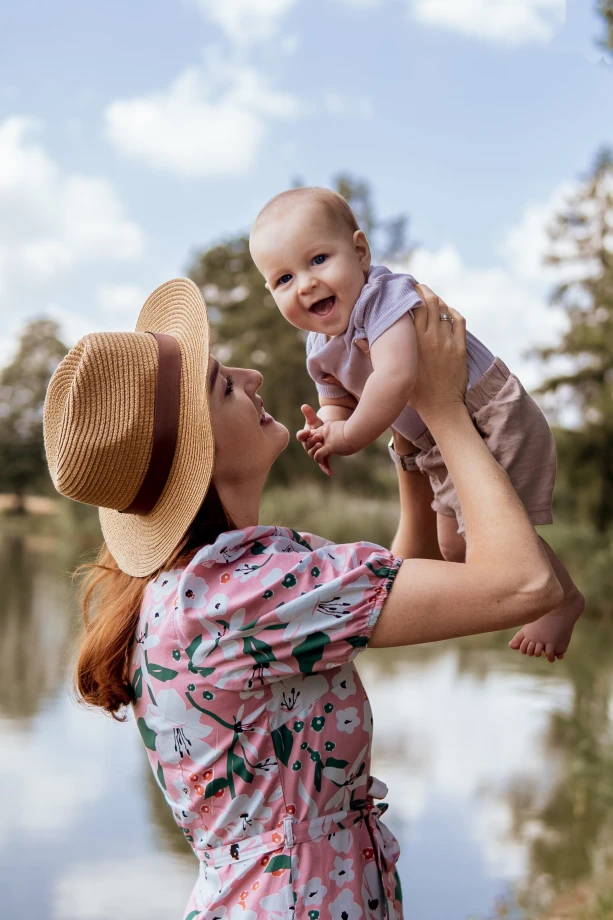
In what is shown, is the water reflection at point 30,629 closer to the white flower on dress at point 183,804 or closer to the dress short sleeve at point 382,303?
the white flower on dress at point 183,804

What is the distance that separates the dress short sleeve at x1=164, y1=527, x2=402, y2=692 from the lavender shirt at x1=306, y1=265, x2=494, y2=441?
0.98ft

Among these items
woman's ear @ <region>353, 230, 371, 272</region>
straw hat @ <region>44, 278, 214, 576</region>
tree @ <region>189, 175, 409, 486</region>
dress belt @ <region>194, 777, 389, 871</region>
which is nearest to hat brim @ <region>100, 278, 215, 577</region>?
straw hat @ <region>44, 278, 214, 576</region>

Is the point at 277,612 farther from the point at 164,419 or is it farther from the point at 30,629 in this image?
the point at 30,629

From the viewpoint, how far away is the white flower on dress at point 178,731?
1211 millimetres

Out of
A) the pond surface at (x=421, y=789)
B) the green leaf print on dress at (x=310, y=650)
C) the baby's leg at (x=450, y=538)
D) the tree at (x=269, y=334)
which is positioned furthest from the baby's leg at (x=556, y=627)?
the tree at (x=269, y=334)

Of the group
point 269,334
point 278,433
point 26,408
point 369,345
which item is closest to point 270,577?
point 278,433

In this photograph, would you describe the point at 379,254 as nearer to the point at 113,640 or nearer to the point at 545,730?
the point at 545,730

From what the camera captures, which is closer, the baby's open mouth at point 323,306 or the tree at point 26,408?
the baby's open mouth at point 323,306

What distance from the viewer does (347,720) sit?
1.22 metres

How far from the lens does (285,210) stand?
140cm

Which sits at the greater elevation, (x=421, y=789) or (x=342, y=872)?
(x=342, y=872)

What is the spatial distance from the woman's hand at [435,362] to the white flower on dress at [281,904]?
613 millimetres

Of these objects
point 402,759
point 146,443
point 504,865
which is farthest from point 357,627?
point 402,759

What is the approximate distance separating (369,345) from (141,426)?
1.07ft
